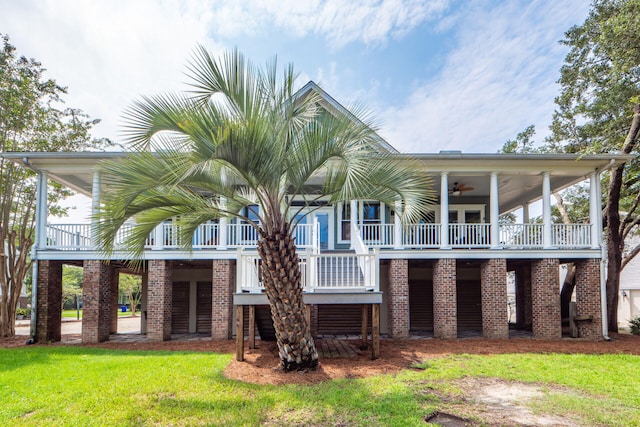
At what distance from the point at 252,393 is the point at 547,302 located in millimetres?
9341

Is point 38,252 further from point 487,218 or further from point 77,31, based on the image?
point 487,218

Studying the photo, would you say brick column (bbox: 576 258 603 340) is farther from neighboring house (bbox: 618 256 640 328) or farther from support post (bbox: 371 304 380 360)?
neighboring house (bbox: 618 256 640 328)

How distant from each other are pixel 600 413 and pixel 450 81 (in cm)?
1045

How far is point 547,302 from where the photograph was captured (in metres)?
10.9

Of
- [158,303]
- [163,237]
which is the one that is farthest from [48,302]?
[163,237]

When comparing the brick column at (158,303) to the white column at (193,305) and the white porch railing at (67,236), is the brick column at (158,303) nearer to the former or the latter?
the white porch railing at (67,236)

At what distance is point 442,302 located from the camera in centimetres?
1097

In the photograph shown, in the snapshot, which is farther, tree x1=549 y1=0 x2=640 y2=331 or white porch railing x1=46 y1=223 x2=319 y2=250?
tree x1=549 y1=0 x2=640 y2=331

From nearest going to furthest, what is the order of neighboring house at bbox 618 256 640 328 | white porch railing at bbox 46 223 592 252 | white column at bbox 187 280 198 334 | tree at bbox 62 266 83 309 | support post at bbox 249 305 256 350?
support post at bbox 249 305 256 350, white porch railing at bbox 46 223 592 252, white column at bbox 187 280 198 334, neighboring house at bbox 618 256 640 328, tree at bbox 62 266 83 309

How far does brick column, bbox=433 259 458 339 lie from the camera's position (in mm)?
10867

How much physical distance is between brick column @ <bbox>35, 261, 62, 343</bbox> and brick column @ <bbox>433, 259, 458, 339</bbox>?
36.7ft

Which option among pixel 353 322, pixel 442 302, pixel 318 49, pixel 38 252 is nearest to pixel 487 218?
pixel 442 302

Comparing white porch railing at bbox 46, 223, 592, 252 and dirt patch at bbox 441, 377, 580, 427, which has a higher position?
white porch railing at bbox 46, 223, 592, 252

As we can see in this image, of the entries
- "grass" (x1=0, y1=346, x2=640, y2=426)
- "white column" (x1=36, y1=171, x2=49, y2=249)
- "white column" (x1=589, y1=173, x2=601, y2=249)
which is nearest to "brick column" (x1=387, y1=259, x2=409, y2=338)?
"grass" (x1=0, y1=346, x2=640, y2=426)
